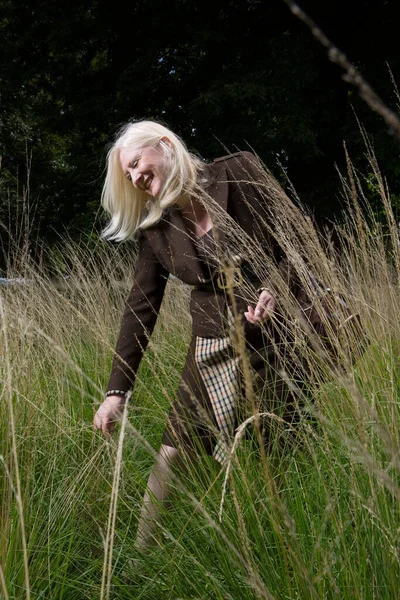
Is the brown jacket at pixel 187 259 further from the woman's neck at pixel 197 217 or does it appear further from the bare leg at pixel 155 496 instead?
the bare leg at pixel 155 496

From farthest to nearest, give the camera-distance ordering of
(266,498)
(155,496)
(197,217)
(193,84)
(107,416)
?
1. (193,84)
2. (197,217)
3. (107,416)
4. (155,496)
5. (266,498)

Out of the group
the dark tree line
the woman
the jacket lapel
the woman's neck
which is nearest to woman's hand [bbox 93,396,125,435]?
the woman

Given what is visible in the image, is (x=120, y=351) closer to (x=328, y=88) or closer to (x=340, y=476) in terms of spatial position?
(x=340, y=476)

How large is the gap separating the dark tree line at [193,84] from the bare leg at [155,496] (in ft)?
19.1

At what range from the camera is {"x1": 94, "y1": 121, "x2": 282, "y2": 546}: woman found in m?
1.94

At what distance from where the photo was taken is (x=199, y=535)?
5.24 feet

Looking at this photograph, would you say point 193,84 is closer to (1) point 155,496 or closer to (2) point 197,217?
(2) point 197,217

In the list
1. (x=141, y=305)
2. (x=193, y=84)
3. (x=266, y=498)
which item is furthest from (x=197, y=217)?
(x=193, y=84)

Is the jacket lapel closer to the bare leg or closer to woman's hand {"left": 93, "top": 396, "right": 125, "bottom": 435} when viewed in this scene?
woman's hand {"left": 93, "top": 396, "right": 125, "bottom": 435}

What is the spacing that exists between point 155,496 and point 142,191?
3.41ft

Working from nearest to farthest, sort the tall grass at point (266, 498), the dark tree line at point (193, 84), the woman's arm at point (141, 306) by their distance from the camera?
the tall grass at point (266, 498), the woman's arm at point (141, 306), the dark tree line at point (193, 84)

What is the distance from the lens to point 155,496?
164 cm

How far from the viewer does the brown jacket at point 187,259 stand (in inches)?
79.9

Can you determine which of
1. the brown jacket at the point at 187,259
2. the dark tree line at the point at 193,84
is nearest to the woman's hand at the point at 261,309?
the brown jacket at the point at 187,259
